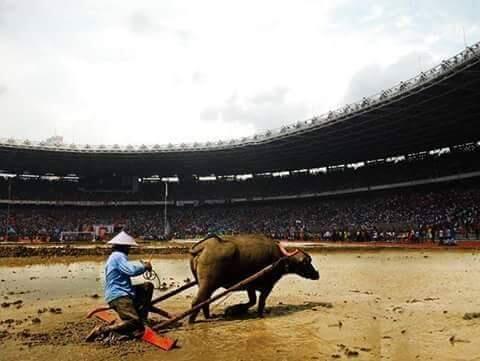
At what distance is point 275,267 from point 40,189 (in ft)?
238

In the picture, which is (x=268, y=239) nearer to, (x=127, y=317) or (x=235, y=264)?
(x=235, y=264)

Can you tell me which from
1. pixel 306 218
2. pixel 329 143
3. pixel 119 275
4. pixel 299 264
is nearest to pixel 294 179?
pixel 306 218

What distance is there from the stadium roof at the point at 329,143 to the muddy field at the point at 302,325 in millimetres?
A: 26015

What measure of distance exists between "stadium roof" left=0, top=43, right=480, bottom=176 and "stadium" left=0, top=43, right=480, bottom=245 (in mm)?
137

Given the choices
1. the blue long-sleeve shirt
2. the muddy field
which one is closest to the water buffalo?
the muddy field

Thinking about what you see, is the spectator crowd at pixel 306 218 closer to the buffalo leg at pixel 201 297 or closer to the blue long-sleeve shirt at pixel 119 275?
the buffalo leg at pixel 201 297

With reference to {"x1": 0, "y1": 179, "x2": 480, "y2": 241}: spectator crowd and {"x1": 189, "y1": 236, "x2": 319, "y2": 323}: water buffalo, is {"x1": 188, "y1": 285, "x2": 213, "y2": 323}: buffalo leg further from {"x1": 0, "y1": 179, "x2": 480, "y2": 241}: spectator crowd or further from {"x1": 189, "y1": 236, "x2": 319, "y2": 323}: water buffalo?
{"x1": 0, "y1": 179, "x2": 480, "y2": 241}: spectator crowd

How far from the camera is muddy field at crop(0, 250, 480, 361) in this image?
23.3 ft

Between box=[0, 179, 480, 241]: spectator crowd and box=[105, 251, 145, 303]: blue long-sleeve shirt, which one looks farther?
box=[0, 179, 480, 241]: spectator crowd

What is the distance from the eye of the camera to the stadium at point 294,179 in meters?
43.8

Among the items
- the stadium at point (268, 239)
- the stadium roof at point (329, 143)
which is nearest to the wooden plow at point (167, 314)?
the stadium at point (268, 239)

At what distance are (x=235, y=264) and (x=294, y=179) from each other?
6272cm

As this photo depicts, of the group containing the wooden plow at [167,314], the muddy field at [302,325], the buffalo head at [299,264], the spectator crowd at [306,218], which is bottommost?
the muddy field at [302,325]

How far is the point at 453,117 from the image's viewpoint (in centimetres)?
4478
